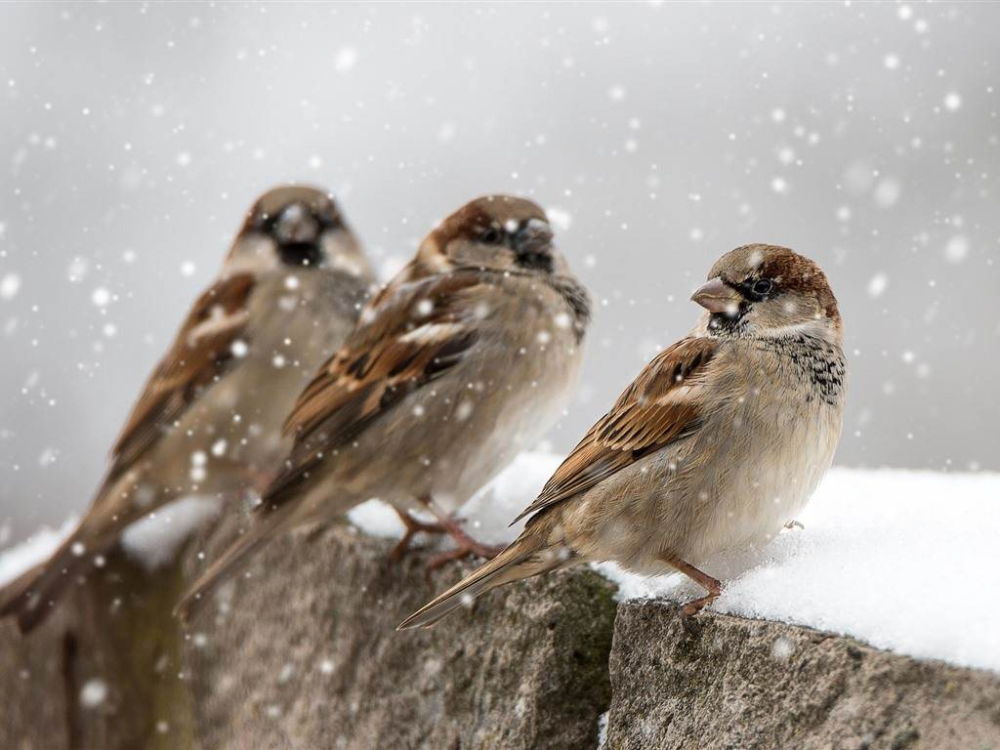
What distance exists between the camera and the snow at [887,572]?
4.43 ft

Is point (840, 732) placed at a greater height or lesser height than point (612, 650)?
lesser

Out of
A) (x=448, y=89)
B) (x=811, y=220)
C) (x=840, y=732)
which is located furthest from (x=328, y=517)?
(x=448, y=89)

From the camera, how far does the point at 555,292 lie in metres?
2.76

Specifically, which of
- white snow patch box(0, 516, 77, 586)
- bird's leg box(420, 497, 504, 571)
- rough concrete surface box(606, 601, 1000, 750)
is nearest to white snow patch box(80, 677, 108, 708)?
white snow patch box(0, 516, 77, 586)

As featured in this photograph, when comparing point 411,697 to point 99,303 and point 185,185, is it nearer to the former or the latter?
point 99,303

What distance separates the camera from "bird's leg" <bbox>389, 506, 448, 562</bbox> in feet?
8.55

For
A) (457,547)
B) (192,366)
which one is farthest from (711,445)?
(192,366)

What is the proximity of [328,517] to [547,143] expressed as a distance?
16.4 feet

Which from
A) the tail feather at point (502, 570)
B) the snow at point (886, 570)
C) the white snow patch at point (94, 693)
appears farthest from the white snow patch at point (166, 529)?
the tail feather at point (502, 570)

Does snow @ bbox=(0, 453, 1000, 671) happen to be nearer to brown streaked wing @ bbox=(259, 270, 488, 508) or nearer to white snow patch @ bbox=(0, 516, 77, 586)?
brown streaked wing @ bbox=(259, 270, 488, 508)

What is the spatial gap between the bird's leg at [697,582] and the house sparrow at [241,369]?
5.55ft

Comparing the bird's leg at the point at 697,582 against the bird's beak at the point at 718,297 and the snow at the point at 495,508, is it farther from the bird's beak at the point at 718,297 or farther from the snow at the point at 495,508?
the snow at the point at 495,508

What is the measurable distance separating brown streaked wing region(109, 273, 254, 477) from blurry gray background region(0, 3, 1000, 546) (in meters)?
2.79

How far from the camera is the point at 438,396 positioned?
2674mm
